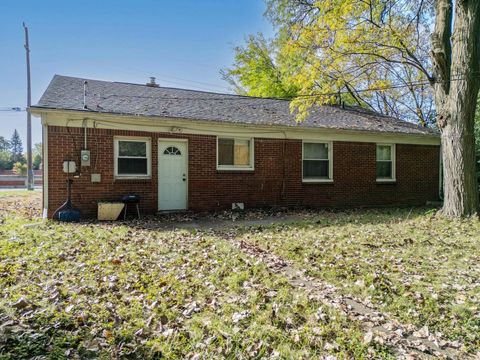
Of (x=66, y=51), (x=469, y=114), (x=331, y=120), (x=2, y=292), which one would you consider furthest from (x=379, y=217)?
(x=66, y=51)

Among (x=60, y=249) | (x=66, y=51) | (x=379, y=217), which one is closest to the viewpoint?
(x=60, y=249)

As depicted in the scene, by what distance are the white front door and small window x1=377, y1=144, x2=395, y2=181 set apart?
817cm

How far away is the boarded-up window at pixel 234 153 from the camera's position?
10977 millimetres

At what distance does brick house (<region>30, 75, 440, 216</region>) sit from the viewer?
9125mm

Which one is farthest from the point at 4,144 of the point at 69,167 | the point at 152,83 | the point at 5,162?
the point at 69,167

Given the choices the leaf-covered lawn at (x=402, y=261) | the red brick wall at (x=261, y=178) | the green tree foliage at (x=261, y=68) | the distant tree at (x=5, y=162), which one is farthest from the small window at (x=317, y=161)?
the distant tree at (x=5, y=162)

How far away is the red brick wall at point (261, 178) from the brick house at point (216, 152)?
3 cm

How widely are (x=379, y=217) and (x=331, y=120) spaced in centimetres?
489

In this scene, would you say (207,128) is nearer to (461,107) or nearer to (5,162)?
(461,107)

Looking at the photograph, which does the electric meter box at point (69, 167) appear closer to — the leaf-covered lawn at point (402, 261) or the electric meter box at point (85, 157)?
the electric meter box at point (85, 157)

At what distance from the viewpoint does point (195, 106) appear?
11734mm

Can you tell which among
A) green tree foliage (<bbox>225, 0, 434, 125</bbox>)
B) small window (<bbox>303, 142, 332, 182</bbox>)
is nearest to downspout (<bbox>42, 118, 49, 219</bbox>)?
green tree foliage (<bbox>225, 0, 434, 125</bbox>)

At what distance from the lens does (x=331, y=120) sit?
519 inches

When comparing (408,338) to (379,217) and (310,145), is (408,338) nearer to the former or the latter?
(379,217)
